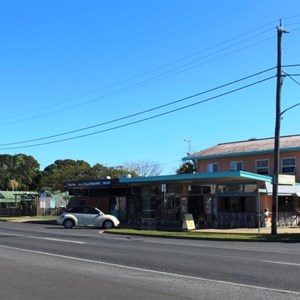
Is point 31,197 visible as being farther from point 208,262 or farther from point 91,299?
point 91,299

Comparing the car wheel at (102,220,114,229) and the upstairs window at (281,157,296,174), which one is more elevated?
the upstairs window at (281,157,296,174)

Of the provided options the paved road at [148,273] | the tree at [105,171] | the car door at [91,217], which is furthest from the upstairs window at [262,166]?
the tree at [105,171]

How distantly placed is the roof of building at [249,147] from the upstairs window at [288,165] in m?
0.96

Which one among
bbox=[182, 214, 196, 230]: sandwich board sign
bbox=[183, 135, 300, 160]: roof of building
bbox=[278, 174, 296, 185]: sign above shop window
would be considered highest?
bbox=[183, 135, 300, 160]: roof of building

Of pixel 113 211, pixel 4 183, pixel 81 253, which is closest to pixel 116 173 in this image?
pixel 113 211

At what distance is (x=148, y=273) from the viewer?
11.9m

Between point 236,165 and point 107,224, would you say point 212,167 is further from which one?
point 107,224

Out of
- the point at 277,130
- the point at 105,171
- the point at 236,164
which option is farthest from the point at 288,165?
the point at 105,171

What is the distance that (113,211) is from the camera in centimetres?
4438

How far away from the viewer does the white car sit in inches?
1344

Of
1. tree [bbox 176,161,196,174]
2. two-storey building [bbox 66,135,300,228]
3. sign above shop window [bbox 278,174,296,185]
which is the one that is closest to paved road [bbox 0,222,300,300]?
two-storey building [bbox 66,135,300,228]

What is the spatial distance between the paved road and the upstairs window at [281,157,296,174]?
21.4m

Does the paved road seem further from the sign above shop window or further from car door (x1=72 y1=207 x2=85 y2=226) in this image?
car door (x1=72 y1=207 x2=85 y2=226)

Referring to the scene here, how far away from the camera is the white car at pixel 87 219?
3412cm
